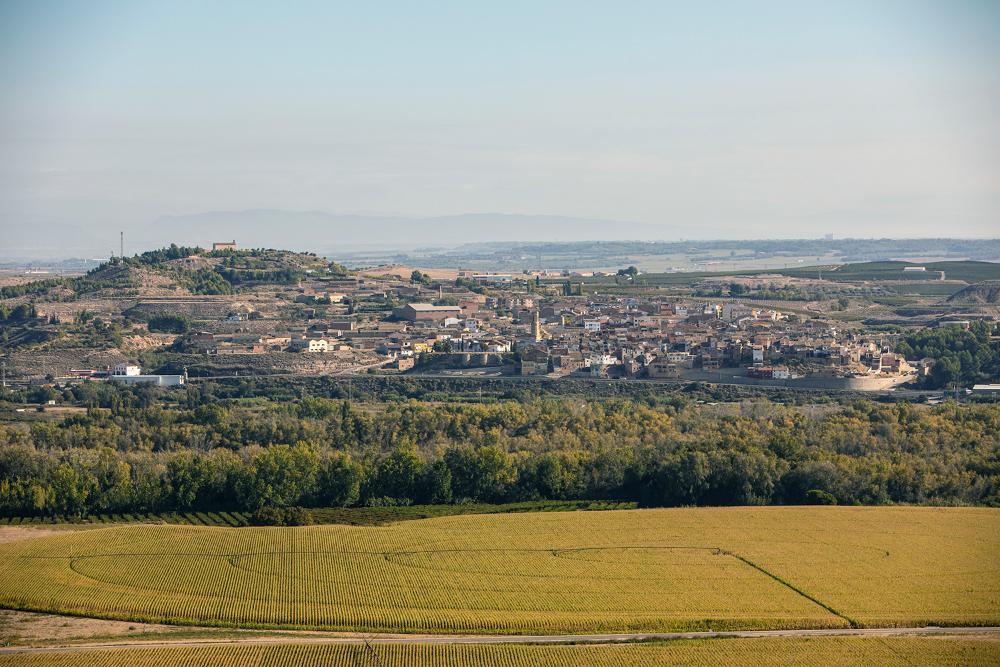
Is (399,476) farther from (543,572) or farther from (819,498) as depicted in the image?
(819,498)

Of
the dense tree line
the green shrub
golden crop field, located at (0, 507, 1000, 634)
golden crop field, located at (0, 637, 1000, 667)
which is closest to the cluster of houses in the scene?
the dense tree line

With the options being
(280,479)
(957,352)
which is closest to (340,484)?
(280,479)

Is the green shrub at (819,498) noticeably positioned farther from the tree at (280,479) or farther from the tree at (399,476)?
the tree at (280,479)

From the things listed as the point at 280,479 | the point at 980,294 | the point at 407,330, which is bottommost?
the point at 280,479

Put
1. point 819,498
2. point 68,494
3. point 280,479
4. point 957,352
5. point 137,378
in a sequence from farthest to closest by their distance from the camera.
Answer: point 957,352
point 137,378
point 280,479
point 819,498
point 68,494

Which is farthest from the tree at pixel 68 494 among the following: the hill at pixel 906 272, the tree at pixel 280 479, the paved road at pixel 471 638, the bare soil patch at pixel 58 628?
the hill at pixel 906 272
